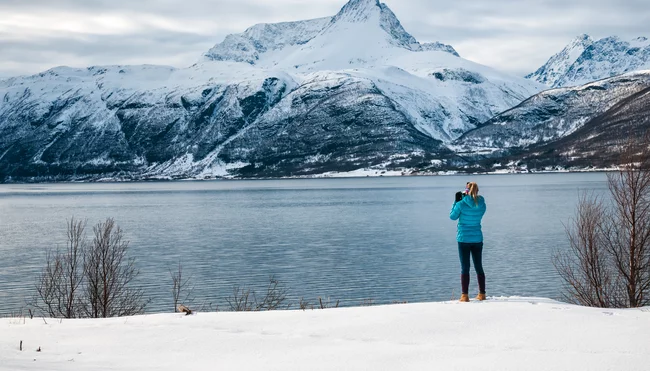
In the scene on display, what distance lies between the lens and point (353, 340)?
43.6 ft

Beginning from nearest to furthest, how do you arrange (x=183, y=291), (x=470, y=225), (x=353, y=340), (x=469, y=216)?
(x=353, y=340) → (x=469, y=216) → (x=470, y=225) → (x=183, y=291)

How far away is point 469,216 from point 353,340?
6.39 metres

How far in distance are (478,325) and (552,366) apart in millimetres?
2578

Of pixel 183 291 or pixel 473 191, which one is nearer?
pixel 473 191

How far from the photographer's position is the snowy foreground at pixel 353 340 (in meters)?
11.8

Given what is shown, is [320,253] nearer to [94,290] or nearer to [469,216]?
[94,290]

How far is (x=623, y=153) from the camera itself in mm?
26062

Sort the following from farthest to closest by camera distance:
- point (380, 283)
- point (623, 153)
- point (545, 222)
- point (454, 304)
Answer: point (545, 222) → point (380, 283) → point (623, 153) → point (454, 304)

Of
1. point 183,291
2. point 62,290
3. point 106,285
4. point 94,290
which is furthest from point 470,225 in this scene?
point 62,290

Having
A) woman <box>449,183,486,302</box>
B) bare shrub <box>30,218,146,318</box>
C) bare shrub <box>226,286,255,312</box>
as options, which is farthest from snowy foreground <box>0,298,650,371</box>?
bare shrub <box>226,286,255,312</box>

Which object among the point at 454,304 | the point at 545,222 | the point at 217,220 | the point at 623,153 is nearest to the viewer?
the point at 454,304

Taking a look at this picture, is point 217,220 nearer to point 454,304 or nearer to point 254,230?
point 254,230

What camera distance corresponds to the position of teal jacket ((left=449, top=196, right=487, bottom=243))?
1812 centimetres

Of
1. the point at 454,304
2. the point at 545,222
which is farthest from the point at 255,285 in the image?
the point at 545,222
